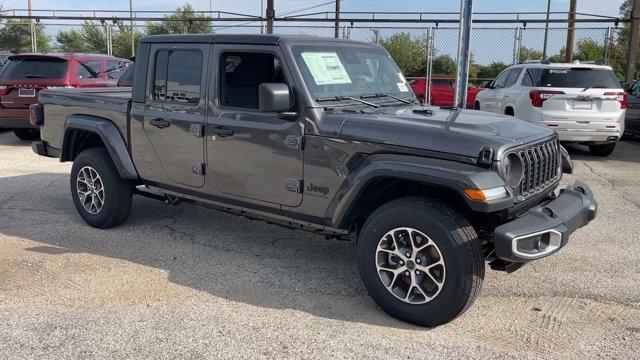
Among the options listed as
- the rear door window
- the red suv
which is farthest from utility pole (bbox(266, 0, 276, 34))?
the rear door window

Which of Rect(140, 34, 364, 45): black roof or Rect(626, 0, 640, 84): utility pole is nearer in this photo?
Rect(140, 34, 364, 45): black roof

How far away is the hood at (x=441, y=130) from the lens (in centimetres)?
361

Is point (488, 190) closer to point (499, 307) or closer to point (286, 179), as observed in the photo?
point (499, 307)

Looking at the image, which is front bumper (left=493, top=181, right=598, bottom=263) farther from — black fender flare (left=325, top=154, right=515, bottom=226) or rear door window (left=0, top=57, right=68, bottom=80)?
rear door window (left=0, top=57, right=68, bottom=80)

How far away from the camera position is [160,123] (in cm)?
512

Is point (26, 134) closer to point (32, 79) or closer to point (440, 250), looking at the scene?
point (32, 79)

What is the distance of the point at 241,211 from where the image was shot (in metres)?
4.77

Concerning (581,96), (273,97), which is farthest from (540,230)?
(581,96)

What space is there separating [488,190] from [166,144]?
2.86 metres

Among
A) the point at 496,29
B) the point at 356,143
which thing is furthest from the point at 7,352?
the point at 496,29

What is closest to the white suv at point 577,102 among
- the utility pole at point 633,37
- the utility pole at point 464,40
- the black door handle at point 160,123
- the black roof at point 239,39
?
the utility pole at point 464,40

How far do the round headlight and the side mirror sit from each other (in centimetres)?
151

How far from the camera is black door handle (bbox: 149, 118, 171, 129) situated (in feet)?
16.7

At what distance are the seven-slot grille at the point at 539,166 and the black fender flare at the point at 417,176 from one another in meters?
0.31
